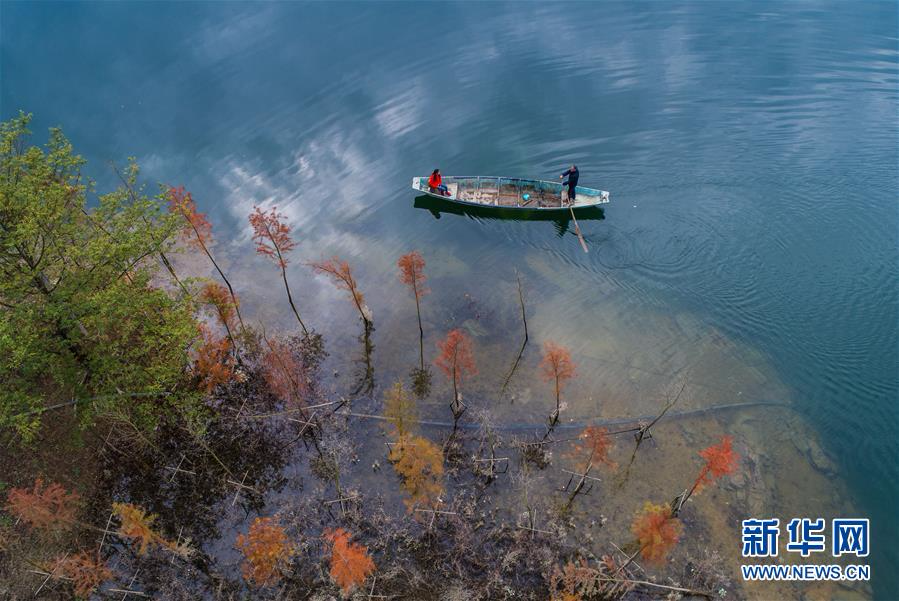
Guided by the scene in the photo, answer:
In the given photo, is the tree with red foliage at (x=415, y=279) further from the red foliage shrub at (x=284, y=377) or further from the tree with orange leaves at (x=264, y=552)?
the tree with orange leaves at (x=264, y=552)

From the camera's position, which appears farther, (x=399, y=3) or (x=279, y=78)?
(x=399, y=3)

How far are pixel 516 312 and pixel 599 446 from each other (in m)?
8.13

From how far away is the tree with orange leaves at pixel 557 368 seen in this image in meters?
22.2

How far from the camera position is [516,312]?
26.5 metres

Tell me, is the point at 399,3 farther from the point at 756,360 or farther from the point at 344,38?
the point at 756,360

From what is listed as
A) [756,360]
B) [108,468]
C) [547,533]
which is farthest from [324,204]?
[756,360]

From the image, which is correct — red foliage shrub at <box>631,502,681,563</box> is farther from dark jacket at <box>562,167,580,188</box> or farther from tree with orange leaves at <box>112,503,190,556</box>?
dark jacket at <box>562,167,580,188</box>

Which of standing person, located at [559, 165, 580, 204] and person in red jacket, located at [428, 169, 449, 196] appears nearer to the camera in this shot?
standing person, located at [559, 165, 580, 204]

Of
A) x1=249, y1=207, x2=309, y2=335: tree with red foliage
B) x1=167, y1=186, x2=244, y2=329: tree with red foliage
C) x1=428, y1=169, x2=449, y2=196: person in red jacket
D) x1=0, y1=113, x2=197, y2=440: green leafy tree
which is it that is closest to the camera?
x1=0, y1=113, x2=197, y2=440: green leafy tree

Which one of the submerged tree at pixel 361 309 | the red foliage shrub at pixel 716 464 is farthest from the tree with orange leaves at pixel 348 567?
the red foliage shrub at pixel 716 464

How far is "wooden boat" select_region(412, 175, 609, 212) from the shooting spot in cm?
3041

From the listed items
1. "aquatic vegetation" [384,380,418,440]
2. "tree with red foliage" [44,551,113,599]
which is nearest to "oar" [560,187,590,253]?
"aquatic vegetation" [384,380,418,440]

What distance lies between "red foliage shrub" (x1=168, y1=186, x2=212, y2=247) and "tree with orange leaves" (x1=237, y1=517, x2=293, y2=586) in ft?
40.8

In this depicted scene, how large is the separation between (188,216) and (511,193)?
57.9ft
